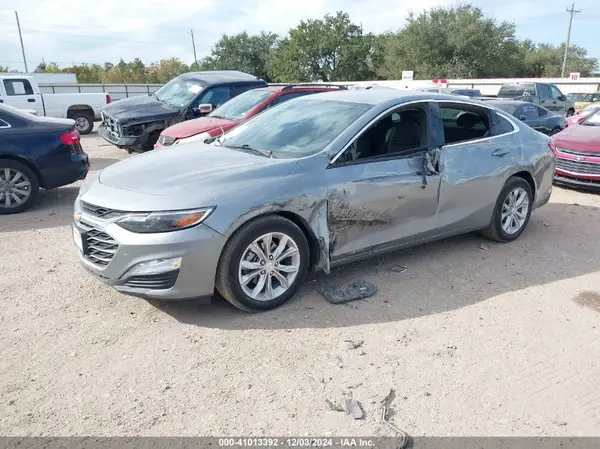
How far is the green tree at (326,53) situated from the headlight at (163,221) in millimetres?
57658

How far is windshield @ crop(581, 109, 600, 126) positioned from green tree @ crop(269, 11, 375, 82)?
51455 millimetres

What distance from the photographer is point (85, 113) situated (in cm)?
1683

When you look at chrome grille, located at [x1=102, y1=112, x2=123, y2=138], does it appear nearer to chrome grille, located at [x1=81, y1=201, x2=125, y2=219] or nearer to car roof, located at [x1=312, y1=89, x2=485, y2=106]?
car roof, located at [x1=312, y1=89, x2=485, y2=106]

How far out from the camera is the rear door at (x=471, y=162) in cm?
485

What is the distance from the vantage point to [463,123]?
210 inches

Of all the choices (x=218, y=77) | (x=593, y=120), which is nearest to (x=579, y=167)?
(x=593, y=120)

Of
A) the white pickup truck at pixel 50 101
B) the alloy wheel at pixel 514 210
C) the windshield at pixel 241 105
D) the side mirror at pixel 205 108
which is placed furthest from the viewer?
the white pickup truck at pixel 50 101

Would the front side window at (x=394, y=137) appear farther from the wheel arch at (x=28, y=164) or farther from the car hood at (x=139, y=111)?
the car hood at (x=139, y=111)

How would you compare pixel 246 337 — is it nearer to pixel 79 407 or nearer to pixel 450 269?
pixel 79 407

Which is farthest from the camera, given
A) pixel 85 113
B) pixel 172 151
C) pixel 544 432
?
pixel 85 113

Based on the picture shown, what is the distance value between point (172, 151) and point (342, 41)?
58.3 m

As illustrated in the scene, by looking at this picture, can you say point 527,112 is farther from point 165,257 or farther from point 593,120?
point 165,257

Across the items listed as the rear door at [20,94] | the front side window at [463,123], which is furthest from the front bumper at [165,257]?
the rear door at [20,94]

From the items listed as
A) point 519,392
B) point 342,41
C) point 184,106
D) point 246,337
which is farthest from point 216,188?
point 342,41
